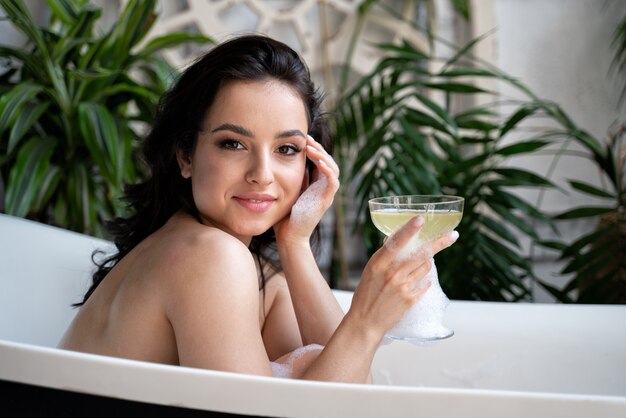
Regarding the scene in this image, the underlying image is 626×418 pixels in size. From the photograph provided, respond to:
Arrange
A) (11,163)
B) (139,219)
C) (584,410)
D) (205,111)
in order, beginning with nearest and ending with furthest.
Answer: (584,410) < (205,111) < (139,219) < (11,163)

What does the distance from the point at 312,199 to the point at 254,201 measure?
0.58ft

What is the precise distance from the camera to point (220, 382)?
Result: 0.86m

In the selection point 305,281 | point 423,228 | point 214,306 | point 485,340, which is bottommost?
point 485,340

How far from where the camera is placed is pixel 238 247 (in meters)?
1.07

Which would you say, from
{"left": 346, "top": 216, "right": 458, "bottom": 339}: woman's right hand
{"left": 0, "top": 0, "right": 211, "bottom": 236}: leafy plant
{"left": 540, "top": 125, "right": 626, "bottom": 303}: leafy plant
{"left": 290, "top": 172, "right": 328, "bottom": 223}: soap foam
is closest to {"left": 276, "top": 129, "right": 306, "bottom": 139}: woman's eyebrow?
{"left": 290, "top": 172, "right": 328, "bottom": 223}: soap foam

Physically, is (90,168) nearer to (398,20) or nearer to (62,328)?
(62,328)

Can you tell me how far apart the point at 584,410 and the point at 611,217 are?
168 cm

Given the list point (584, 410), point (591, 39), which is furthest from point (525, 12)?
point (584, 410)

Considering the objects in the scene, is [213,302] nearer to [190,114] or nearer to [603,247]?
[190,114]

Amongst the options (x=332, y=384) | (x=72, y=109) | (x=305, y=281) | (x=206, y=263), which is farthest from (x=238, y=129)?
(x=72, y=109)

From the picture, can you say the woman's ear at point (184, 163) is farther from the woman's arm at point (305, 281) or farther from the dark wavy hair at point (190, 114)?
the woman's arm at point (305, 281)

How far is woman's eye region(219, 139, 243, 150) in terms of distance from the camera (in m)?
1.18

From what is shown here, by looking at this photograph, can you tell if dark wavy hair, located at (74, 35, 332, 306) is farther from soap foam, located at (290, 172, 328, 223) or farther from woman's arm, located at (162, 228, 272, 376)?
woman's arm, located at (162, 228, 272, 376)

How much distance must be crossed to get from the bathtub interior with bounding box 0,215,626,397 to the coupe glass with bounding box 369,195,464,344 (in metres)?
0.50
